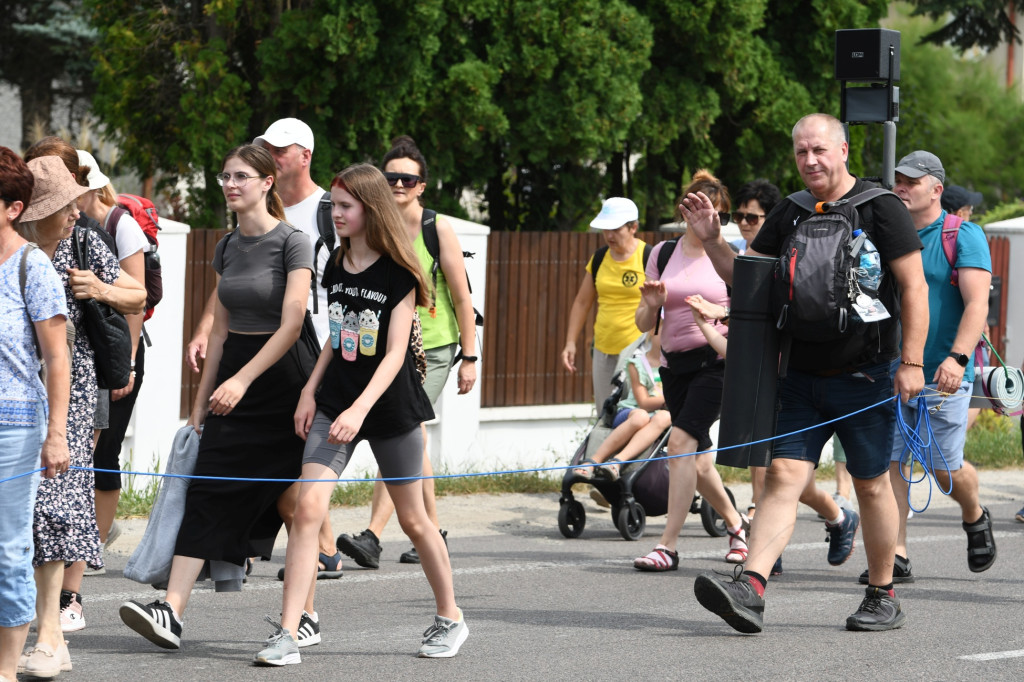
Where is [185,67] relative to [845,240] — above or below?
above

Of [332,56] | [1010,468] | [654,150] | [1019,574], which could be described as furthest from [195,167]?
[1019,574]

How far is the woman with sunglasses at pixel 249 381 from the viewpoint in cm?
570

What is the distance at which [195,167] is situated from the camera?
13.9 meters

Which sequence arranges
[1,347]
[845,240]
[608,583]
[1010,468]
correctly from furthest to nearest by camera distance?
[1010,468] < [608,583] < [845,240] < [1,347]

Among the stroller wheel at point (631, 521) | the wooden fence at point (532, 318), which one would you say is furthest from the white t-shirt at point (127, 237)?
the wooden fence at point (532, 318)

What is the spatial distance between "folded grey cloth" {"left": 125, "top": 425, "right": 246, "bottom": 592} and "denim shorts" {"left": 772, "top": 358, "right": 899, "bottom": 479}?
7.30 feet

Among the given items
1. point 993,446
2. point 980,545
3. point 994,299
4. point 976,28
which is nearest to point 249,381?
point 980,545

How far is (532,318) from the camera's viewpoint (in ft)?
40.8

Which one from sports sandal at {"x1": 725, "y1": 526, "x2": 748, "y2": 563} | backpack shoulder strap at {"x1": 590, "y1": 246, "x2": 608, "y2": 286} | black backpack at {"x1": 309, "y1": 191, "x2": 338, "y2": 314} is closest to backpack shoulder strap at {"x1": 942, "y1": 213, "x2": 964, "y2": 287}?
sports sandal at {"x1": 725, "y1": 526, "x2": 748, "y2": 563}

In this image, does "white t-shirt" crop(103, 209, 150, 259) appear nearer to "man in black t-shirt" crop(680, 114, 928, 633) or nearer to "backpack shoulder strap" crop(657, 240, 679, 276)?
"man in black t-shirt" crop(680, 114, 928, 633)

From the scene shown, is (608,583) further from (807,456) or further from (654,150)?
(654,150)

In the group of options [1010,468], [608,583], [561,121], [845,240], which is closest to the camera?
[845,240]

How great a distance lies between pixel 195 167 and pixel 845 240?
30.2ft

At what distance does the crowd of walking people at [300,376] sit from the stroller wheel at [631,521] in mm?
1539
